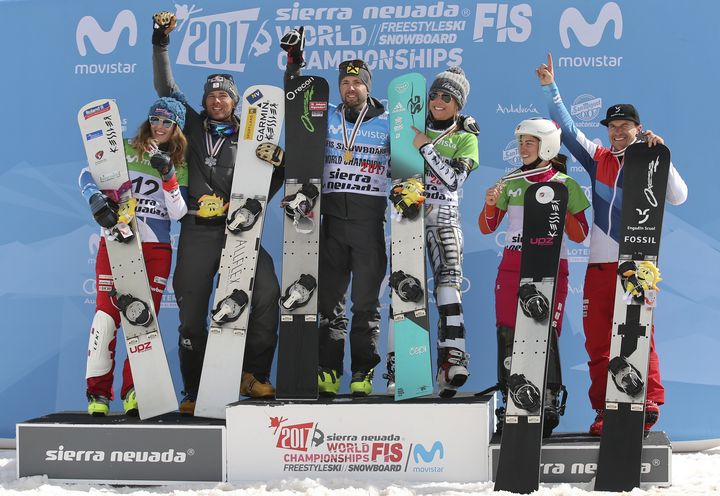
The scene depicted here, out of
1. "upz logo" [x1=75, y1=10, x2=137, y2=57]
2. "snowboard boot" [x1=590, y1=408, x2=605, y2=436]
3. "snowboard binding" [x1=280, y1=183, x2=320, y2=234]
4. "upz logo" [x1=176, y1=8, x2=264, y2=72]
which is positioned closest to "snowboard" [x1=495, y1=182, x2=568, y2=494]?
"snowboard boot" [x1=590, y1=408, x2=605, y2=436]

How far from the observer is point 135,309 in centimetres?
429

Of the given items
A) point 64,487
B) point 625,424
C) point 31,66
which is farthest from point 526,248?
point 31,66

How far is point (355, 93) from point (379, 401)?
4.84ft

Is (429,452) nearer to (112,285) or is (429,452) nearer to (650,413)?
(650,413)

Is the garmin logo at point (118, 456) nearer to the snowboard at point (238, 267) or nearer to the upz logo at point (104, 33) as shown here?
the snowboard at point (238, 267)

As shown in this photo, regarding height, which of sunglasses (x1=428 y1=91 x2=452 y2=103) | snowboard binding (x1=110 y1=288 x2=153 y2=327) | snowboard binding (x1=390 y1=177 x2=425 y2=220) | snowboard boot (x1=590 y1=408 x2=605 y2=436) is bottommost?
snowboard boot (x1=590 y1=408 x2=605 y2=436)

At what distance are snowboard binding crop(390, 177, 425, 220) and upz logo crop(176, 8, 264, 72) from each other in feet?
5.37

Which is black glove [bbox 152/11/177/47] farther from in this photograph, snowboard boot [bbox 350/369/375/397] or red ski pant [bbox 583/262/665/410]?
red ski pant [bbox 583/262/665/410]

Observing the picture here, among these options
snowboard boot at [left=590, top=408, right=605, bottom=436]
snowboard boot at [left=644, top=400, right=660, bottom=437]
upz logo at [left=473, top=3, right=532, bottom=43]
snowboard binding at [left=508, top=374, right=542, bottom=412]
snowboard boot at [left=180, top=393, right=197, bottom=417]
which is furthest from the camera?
upz logo at [left=473, top=3, right=532, bottom=43]

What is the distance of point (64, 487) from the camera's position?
404cm

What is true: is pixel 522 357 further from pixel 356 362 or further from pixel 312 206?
pixel 312 206

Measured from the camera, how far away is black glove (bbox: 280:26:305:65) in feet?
14.5

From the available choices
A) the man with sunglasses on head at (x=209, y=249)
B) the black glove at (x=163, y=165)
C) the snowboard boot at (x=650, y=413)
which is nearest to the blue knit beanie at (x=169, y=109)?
the man with sunglasses on head at (x=209, y=249)

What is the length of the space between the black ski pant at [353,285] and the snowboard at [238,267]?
0.35m
